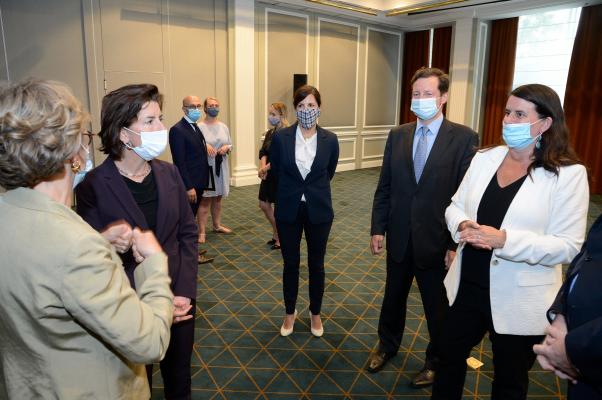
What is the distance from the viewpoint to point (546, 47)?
8164mm

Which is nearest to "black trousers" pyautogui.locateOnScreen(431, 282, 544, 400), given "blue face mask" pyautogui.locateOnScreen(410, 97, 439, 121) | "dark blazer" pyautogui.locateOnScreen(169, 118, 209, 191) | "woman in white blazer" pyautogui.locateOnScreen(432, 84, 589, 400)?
"woman in white blazer" pyautogui.locateOnScreen(432, 84, 589, 400)

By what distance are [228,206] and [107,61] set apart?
286 centimetres

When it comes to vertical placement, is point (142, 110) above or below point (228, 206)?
above

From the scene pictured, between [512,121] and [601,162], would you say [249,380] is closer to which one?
[512,121]

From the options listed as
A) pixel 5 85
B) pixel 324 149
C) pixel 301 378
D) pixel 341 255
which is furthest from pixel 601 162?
pixel 5 85

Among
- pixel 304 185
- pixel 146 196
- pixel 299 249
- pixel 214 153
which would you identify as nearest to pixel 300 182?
pixel 304 185

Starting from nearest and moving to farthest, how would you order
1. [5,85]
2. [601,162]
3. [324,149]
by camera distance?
[5,85]
[324,149]
[601,162]

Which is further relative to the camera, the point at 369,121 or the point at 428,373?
the point at 369,121

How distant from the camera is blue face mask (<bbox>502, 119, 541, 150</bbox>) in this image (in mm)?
1683

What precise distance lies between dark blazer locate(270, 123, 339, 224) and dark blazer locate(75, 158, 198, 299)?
93cm

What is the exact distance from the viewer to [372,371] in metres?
2.48

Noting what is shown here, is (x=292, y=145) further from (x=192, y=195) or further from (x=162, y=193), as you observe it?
(x=192, y=195)

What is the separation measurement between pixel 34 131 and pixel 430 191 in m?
1.81

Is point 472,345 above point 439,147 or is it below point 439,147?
below
